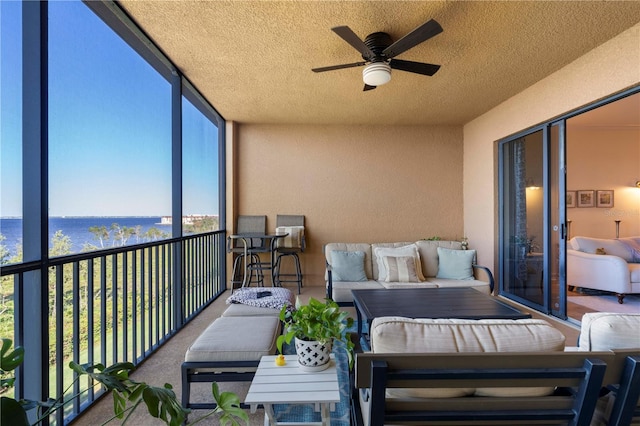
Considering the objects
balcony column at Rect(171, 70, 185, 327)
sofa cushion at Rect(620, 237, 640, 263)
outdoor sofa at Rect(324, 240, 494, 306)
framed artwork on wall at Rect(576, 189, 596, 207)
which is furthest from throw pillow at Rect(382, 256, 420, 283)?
framed artwork on wall at Rect(576, 189, 596, 207)

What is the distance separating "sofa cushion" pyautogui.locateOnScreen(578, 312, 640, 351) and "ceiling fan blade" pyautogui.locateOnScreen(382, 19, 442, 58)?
6.26ft

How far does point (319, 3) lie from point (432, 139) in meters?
3.54

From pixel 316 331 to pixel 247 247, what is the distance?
10.9 ft

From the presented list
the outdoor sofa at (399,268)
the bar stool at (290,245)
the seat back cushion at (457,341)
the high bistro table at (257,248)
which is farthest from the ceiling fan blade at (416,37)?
the bar stool at (290,245)

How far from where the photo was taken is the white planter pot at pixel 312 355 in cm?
143

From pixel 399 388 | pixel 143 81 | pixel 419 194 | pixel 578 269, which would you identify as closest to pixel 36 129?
pixel 143 81

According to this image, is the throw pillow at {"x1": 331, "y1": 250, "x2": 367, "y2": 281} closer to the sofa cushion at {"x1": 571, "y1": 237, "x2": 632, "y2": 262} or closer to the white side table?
the white side table

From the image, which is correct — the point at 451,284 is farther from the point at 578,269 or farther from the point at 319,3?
the point at 319,3

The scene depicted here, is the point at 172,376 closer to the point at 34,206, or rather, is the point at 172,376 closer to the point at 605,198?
the point at 34,206

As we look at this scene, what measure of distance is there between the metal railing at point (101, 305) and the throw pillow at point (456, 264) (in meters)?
3.19

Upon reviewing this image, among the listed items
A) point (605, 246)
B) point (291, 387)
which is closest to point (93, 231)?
point (291, 387)

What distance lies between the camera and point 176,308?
10.4 ft

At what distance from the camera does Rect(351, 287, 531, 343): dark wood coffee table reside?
231cm

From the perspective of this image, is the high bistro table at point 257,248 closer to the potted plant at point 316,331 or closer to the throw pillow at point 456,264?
the throw pillow at point 456,264
